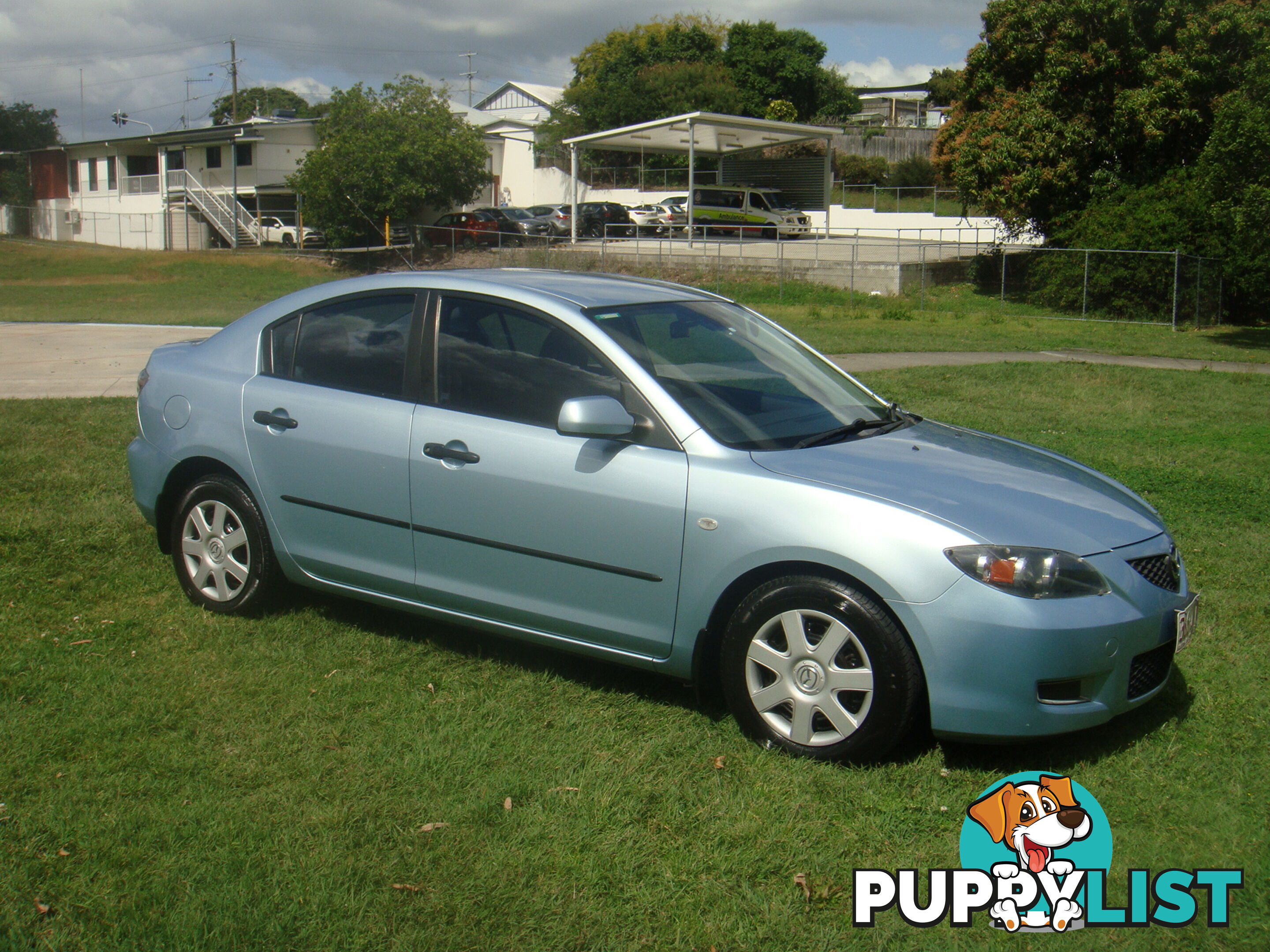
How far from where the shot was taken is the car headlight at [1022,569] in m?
3.55

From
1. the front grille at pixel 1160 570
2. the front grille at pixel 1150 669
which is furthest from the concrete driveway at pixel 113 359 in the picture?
the front grille at pixel 1150 669

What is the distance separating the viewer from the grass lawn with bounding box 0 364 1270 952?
3.00m

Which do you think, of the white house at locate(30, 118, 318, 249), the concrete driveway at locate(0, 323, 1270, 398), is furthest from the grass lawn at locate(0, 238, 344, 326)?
the white house at locate(30, 118, 318, 249)

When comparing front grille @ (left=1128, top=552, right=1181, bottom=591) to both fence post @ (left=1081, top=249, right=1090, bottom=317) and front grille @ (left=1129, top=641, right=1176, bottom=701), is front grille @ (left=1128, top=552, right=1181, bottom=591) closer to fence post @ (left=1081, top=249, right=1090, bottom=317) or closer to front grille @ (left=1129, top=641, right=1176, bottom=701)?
front grille @ (left=1129, top=641, right=1176, bottom=701)

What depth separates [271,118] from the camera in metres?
54.7

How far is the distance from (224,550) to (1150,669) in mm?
3917

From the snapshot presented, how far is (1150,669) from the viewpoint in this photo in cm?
386

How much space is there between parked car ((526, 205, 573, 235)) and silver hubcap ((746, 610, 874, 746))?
38380 millimetres

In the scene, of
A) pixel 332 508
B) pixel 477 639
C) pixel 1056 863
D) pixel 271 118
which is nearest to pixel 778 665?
pixel 1056 863

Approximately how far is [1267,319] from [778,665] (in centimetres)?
2425

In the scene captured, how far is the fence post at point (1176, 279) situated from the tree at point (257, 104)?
256 ft

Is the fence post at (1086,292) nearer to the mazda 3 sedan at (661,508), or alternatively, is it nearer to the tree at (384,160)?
the mazda 3 sedan at (661,508)

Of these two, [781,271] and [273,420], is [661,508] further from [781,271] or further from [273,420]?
[781,271]

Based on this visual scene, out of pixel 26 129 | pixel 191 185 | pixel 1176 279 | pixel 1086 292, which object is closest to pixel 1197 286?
pixel 1176 279
